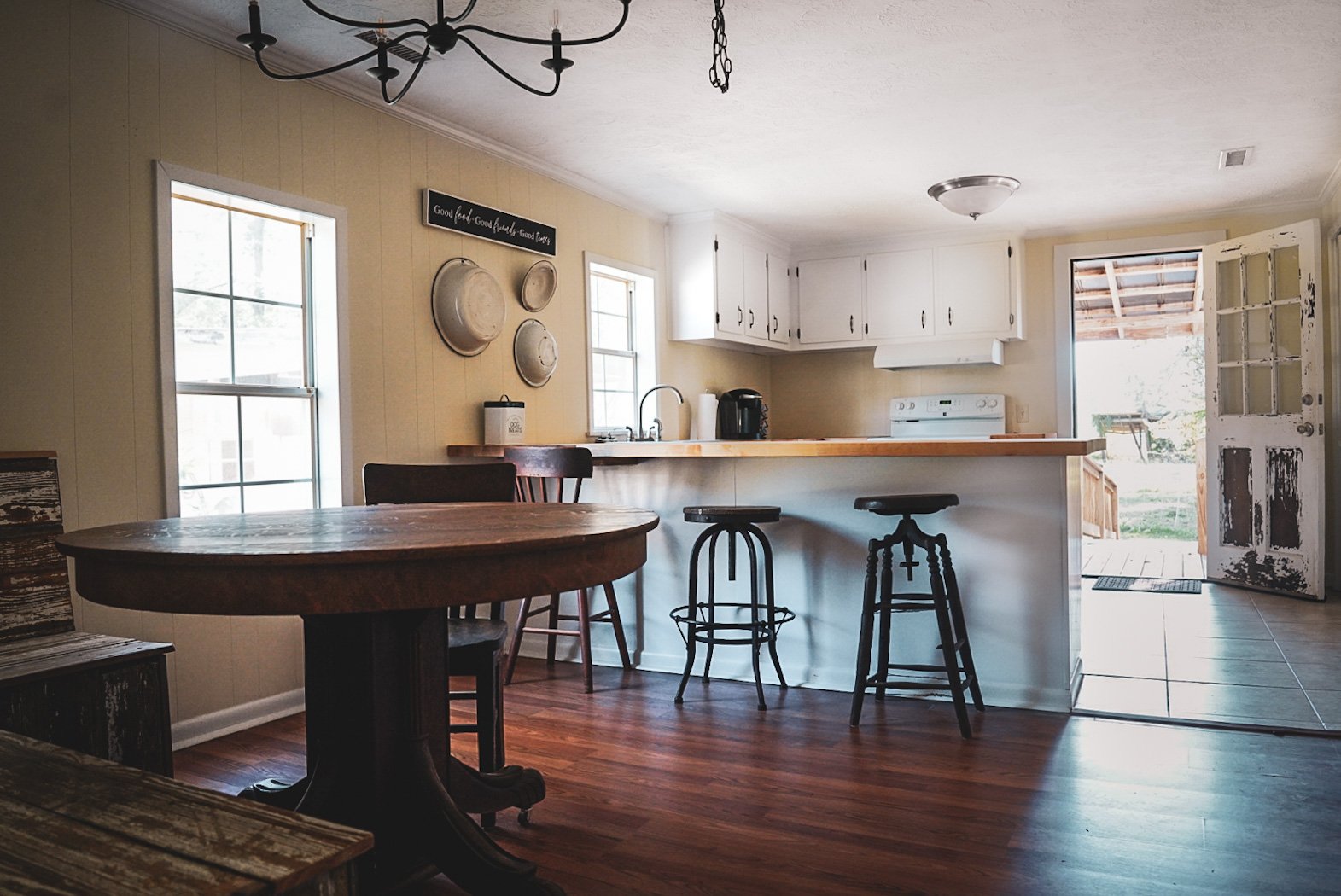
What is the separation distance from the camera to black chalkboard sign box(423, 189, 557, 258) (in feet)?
13.0

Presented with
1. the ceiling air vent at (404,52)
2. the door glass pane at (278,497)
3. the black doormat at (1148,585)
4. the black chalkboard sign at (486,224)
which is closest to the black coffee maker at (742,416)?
the black chalkboard sign at (486,224)

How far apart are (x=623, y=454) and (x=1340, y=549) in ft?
15.5

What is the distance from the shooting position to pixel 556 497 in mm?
3656

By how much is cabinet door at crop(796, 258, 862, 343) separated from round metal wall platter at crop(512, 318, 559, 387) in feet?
9.25

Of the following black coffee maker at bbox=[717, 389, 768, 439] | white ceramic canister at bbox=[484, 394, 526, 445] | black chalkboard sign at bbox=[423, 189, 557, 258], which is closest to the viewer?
black chalkboard sign at bbox=[423, 189, 557, 258]

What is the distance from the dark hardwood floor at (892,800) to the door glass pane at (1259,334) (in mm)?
3474

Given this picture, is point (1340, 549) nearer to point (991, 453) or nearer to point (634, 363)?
point (991, 453)

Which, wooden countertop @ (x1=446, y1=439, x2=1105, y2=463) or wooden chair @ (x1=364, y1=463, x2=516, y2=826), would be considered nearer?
wooden chair @ (x1=364, y1=463, x2=516, y2=826)

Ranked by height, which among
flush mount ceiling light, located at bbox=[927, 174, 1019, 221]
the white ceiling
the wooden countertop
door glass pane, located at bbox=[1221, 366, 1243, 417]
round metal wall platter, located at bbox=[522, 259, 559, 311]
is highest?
the white ceiling

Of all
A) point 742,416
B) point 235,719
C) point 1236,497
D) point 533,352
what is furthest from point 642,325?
point 1236,497

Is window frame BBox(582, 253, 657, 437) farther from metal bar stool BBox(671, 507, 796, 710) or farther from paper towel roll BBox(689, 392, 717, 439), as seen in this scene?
metal bar stool BBox(671, 507, 796, 710)

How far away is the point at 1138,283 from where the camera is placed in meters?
8.61

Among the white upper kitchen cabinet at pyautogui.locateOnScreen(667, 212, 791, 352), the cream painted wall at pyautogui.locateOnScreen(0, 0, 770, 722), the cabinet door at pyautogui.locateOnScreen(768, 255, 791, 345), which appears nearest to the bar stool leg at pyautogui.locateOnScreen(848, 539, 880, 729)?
the cream painted wall at pyautogui.locateOnScreen(0, 0, 770, 722)

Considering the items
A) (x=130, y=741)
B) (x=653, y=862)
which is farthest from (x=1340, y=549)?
(x=130, y=741)
